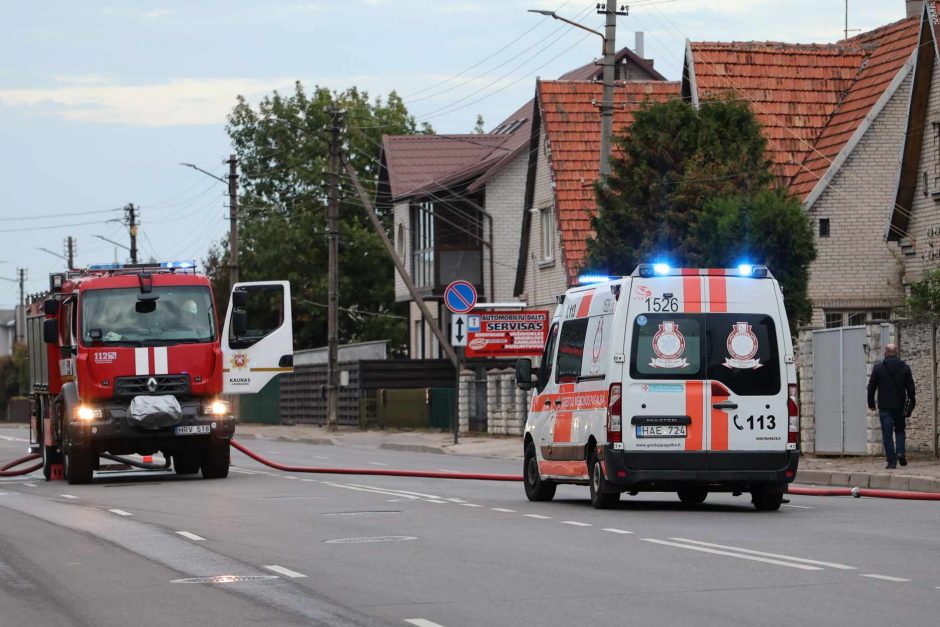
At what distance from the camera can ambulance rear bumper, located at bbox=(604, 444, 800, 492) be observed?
57.8 ft

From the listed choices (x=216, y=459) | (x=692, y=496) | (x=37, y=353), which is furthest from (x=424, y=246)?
(x=692, y=496)

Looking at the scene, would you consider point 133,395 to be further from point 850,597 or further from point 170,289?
point 850,597

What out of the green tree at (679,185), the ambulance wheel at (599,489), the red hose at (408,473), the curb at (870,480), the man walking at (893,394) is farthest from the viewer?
the green tree at (679,185)

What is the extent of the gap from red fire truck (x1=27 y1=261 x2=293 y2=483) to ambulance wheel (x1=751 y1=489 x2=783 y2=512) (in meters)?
9.39

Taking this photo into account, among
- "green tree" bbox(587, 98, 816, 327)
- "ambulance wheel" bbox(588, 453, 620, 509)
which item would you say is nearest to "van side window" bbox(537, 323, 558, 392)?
"ambulance wheel" bbox(588, 453, 620, 509)

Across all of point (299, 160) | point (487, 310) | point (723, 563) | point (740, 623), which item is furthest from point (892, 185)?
point (299, 160)

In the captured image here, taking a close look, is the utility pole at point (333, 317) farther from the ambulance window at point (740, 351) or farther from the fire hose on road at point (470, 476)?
the ambulance window at point (740, 351)

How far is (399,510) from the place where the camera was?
62.0 feet

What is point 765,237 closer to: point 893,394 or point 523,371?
point 893,394

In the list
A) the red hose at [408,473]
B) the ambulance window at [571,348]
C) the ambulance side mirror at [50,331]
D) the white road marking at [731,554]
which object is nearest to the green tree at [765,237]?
the red hose at [408,473]

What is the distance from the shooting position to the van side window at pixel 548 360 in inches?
784

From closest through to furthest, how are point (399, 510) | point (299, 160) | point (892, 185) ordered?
point (399, 510), point (892, 185), point (299, 160)

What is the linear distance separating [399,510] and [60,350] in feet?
31.6

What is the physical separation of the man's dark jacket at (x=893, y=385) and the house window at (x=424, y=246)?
1304 inches
